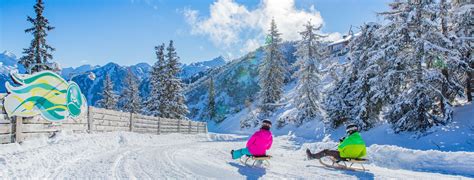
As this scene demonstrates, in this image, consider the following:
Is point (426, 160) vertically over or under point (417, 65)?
under

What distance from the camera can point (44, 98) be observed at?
11523mm

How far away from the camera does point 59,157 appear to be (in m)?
9.23

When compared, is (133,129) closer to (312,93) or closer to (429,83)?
(429,83)

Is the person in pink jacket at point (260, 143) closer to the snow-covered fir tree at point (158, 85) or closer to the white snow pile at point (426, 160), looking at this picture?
the white snow pile at point (426, 160)

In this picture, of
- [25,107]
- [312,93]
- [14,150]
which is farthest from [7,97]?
[312,93]

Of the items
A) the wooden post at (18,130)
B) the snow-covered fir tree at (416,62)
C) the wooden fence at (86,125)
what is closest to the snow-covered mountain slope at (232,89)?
the wooden fence at (86,125)

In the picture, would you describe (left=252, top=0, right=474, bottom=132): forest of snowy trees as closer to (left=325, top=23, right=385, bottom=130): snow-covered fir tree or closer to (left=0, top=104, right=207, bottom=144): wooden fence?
(left=325, top=23, right=385, bottom=130): snow-covered fir tree

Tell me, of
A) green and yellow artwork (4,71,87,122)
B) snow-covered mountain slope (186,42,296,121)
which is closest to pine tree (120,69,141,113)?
green and yellow artwork (4,71,87,122)

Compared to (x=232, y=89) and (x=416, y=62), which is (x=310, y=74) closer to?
(x=416, y=62)

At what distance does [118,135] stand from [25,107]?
5906mm

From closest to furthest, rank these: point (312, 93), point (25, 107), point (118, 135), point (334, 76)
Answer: point (25, 107) → point (118, 135) → point (334, 76) → point (312, 93)

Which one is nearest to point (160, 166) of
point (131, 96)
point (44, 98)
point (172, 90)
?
point (44, 98)

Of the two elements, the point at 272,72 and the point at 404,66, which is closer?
the point at 404,66

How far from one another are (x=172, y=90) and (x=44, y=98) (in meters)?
25.5
